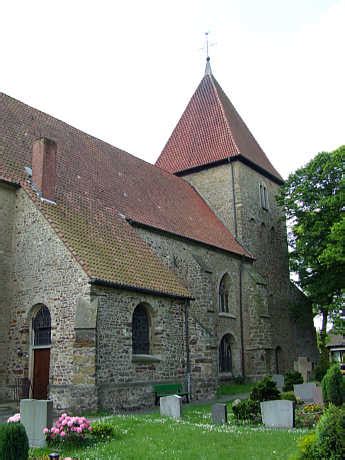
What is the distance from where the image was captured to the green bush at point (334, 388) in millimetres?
13312

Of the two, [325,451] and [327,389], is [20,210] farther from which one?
[325,451]

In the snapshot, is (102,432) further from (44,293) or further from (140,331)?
(140,331)

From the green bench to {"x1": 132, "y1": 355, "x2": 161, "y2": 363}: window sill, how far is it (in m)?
0.78

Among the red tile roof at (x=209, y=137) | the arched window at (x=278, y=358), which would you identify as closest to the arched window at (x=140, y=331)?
the arched window at (x=278, y=358)

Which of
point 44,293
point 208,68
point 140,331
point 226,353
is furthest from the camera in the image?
point 208,68

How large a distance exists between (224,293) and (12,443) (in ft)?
60.1

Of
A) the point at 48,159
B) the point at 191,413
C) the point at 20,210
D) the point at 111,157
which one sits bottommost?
the point at 191,413

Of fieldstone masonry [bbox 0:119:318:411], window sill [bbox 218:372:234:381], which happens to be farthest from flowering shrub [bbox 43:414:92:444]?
window sill [bbox 218:372:234:381]

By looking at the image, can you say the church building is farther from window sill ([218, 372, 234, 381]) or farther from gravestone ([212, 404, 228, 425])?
gravestone ([212, 404, 228, 425])

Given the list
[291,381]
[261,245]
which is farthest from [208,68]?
[291,381]

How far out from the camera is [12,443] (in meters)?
6.81

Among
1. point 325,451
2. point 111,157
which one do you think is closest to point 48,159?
point 111,157

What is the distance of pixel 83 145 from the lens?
880 inches

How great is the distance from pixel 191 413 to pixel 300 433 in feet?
14.3
